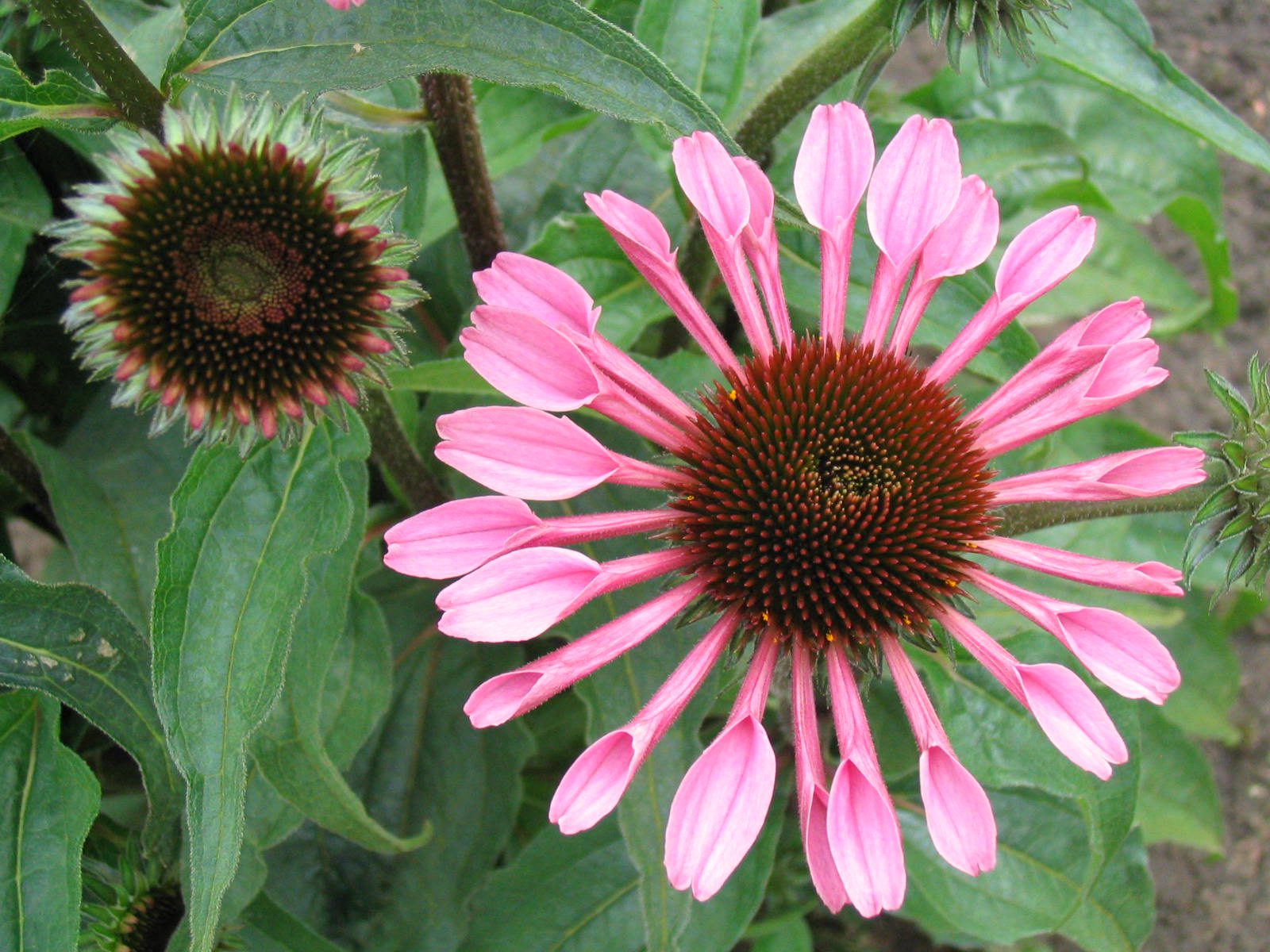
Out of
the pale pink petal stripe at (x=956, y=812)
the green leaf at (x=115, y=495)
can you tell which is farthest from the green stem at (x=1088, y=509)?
the green leaf at (x=115, y=495)

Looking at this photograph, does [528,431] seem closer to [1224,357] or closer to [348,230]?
[348,230]

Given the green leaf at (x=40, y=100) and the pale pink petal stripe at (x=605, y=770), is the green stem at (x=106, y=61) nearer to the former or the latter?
the green leaf at (x=40, y=100)

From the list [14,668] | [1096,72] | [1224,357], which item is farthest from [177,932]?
[1224,357]

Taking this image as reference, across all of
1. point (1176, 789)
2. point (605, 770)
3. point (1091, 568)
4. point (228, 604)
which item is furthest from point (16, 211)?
point (1176, 789)

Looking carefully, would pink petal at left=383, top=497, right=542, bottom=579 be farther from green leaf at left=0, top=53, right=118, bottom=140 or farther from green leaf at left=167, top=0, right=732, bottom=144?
green leaf at left=0, top=53, right=118, bottom=140

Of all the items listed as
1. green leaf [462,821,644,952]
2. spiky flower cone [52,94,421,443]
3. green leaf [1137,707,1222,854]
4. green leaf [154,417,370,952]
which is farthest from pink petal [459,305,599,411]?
green leaf [1137,707,1222,854]

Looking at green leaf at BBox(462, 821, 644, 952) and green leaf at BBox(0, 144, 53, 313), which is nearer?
green leaf at BBox(0, 144, 53, 313)

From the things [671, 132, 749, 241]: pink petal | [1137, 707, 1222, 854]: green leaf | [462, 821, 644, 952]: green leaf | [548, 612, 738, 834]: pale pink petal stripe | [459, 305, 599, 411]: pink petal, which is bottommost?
[462, 821, 644, 952]: green leaf
